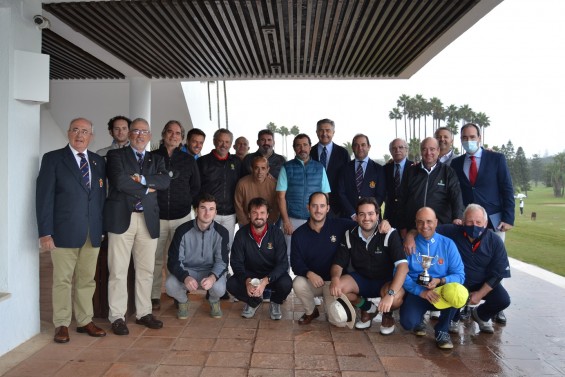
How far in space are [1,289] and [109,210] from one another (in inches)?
37.4

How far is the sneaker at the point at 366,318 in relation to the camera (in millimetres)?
3846

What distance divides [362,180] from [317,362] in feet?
6.71

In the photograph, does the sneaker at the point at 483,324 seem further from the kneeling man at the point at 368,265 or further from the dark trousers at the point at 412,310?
the kneeling man at the point at 368,265

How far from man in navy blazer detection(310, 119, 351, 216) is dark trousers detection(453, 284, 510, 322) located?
170 cm

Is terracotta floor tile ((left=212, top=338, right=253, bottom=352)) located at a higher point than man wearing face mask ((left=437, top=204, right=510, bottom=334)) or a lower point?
lower

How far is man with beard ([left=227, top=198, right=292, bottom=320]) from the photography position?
4070 mm

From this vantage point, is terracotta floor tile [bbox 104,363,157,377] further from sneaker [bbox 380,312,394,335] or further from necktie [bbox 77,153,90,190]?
sneaker [bbox 380,312,394,335]

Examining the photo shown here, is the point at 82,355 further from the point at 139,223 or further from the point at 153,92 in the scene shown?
the point at 153,92

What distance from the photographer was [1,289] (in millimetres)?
3318

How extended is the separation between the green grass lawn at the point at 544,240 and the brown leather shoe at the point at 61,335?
27.2ft

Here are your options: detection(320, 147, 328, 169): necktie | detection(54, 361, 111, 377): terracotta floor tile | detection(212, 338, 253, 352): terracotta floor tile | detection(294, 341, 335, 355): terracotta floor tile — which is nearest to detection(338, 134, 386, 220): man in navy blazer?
detection(320, 147, 328, 169): necktie

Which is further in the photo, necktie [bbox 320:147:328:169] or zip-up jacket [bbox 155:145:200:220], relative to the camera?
necktie [bbox 320:147:328:169]

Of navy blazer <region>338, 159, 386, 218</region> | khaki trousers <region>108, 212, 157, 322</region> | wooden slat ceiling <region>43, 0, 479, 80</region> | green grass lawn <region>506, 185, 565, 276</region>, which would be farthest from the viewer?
green grass lawn <region>506, 185, 565, 276</region>

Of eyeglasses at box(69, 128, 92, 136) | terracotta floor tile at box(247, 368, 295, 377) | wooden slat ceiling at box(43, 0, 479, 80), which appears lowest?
terracotta floor tile at box(247, 368, 295, 377)
